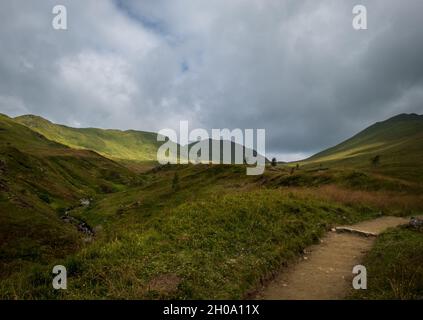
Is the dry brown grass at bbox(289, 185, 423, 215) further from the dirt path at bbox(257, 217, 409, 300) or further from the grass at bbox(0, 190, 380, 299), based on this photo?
the dirt path at bbox(257, 217, 409, 300)

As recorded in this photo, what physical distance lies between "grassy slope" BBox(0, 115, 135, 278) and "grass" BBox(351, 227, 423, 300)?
28163mm

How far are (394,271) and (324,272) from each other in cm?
304

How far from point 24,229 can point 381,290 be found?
4725 cm

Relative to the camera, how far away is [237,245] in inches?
642

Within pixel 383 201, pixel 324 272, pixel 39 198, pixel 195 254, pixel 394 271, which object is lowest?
pixel 324 272

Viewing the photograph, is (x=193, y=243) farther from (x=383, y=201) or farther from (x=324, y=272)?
(x=383, y=201)

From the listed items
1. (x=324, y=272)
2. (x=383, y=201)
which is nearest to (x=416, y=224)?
(x=324, y=272)

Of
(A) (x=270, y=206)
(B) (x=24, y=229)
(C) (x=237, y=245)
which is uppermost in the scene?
(A) (x=270, y=206)

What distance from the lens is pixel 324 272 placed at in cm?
1413

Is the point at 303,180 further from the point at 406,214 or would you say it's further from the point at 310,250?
the point at 310,250

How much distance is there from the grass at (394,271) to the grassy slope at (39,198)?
2816 centimetres

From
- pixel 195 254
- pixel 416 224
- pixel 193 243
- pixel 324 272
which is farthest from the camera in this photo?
pixel 416 224
